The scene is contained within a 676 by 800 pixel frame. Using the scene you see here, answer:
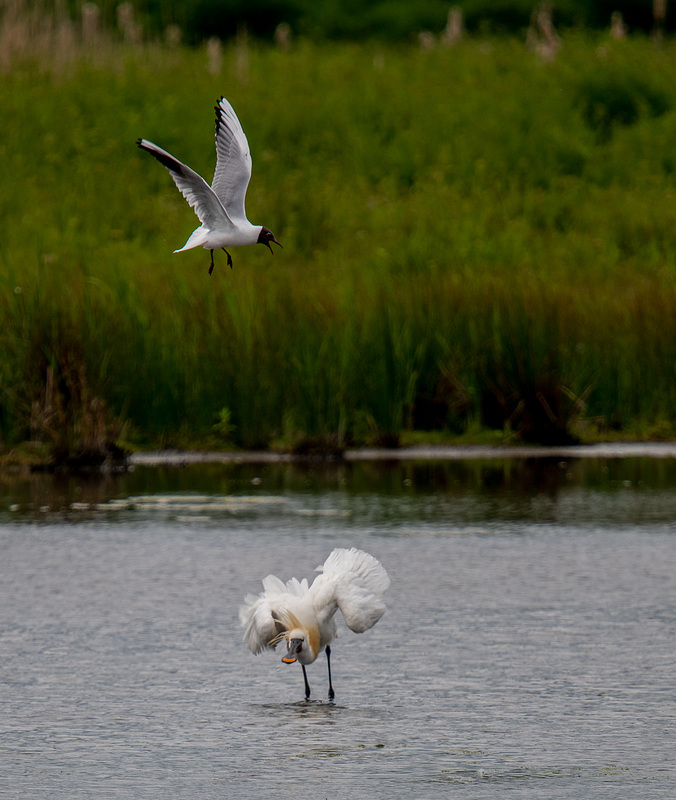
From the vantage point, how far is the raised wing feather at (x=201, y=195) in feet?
15.9

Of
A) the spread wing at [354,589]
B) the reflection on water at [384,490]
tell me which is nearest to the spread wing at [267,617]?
the spread wing at [354,589]

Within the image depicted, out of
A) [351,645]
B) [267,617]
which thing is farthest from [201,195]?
[351,645]

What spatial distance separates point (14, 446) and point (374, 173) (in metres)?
13.6

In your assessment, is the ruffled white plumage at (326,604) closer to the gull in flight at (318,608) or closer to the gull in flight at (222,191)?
the gull in flight at (318,608)

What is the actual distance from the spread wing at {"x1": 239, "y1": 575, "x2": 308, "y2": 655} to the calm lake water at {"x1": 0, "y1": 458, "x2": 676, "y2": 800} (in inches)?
10.5

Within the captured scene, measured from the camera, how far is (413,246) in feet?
70.4

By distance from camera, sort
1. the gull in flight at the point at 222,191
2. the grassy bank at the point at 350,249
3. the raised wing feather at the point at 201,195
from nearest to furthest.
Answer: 1. the gull in flight at the point at 222,191
2. the raised wing feather at the point at 201,195
3. the grassy bank at the point at 350,249

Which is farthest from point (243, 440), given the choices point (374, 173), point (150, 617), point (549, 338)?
point (374, 173)

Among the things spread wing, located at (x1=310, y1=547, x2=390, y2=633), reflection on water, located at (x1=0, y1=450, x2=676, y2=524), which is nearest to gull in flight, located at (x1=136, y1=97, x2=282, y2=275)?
spread wing, located at (x1=310, y1=547, x2=390, y2=633)

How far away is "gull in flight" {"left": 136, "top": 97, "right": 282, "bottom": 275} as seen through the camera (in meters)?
4.70

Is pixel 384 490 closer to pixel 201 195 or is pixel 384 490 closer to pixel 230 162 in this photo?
pixel 230 162

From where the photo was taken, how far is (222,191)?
5.16 metres

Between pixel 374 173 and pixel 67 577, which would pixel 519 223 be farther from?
pixel 67 577

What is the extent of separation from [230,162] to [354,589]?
1.99 metres
